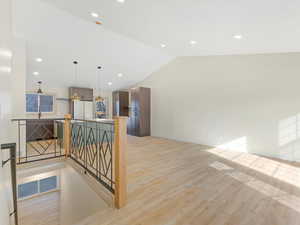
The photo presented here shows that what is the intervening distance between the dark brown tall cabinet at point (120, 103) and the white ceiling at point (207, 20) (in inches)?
174

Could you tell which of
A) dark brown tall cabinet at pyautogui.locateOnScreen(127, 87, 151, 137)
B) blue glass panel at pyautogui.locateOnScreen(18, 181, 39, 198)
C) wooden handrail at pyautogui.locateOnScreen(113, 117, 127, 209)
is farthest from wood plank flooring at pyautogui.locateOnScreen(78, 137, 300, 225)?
blue glass panel at pyautogui.locateOnScreen(18, 181, 39, 198)

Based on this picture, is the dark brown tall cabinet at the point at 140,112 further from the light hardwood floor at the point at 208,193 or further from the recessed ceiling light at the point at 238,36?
the recessed ceiling light at the point at 238,36

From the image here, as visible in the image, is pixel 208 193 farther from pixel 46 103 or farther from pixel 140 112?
pixel 46 103

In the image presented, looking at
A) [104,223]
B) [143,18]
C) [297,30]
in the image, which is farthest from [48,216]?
[297,30]

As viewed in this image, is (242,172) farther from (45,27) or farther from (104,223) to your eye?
(45,27)

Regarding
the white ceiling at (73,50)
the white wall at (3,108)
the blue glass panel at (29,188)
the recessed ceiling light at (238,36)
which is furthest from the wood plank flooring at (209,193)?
the blue glass panel at (29,188)

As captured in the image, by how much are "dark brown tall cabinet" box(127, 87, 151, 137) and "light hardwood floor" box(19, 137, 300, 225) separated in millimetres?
3240

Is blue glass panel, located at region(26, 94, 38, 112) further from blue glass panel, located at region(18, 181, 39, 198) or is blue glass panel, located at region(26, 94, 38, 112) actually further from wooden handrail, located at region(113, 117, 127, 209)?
wooden handrail, located at region(113, 117, 127, 209)

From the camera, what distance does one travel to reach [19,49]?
399cm

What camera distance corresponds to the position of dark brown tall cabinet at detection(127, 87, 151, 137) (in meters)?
7.05

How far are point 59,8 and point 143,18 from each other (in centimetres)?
186

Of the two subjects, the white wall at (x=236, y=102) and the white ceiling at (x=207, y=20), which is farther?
the white wall at (x=236, y=102)

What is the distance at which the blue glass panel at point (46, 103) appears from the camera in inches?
268

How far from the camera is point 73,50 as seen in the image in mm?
4957
